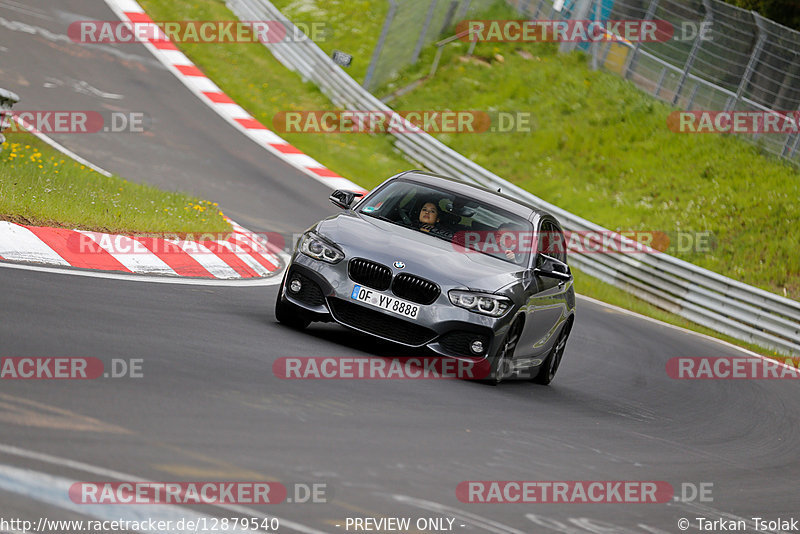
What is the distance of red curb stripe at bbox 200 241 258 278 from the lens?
12.3 m

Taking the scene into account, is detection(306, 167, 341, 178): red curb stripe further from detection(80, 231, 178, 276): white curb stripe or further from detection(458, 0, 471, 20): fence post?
detection(80, 231, 178, 276): white curb stripe

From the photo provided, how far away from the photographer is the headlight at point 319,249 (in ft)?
29.1

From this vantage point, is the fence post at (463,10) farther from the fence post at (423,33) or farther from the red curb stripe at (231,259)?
the red curb stripe at (231,259)

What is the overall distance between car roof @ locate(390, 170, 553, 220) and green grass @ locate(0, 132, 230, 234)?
10.5 ft

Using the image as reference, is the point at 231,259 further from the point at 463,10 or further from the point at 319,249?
the point at 463,10

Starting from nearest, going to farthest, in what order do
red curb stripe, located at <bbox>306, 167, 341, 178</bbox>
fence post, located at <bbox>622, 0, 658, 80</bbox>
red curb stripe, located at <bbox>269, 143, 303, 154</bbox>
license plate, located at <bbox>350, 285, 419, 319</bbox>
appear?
license plate, located at <bbox>350, 285, 419, 319</bbox> → red curb stripe, located at <bbox>306, 167, 341, 178</bbox> → red curb stripe, located at <bbox>269, 143, 303, 154</bbox> → fence post, located at <bbox>622, 0, 658, 80</bbox>

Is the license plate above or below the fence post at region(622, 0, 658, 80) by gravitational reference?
below

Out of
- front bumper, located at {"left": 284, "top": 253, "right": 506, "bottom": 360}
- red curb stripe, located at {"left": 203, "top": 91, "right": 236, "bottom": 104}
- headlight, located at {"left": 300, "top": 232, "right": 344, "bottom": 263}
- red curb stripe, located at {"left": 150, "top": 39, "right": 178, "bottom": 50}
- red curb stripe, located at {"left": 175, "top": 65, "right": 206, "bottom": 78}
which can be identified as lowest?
red curb stripe, located at {"left": 203, "top": 91, "right": 236, "bottom": 104}

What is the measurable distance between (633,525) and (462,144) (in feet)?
73.7

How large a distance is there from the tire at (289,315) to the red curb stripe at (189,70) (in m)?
17.8

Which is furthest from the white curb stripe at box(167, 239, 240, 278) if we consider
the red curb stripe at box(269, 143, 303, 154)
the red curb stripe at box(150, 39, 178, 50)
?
the red curb stripe at box(150, 39, 178, 50)

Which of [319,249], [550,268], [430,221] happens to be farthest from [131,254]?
[550,268]

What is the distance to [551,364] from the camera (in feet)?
35.8

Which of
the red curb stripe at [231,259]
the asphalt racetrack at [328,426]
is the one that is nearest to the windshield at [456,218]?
the asphalt racetrack at [328,426]
